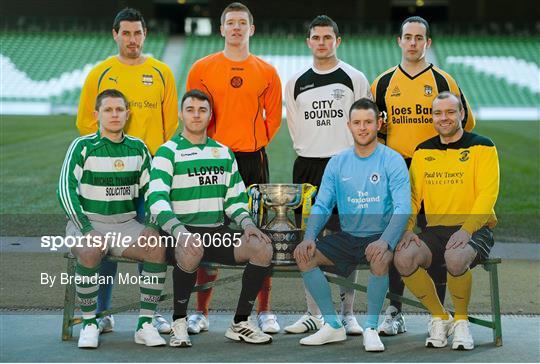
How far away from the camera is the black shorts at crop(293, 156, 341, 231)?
631cm

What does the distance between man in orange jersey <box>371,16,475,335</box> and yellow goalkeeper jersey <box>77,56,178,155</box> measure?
145 cm

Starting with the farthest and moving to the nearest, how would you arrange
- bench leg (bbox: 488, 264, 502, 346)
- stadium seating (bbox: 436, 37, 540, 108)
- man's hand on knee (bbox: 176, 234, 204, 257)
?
stadium seating (bbox: 436, 37, 540, 108) → bench leg (bbox: 488, 264, 502, 346) → man's hand on knee (bbox: 176, 234, 204, 257)

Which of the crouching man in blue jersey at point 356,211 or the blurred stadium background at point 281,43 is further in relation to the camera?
the blurred stadium background at point 281,43

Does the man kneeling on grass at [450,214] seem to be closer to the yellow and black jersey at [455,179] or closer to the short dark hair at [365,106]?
the yellow and black jersey at [455,179]

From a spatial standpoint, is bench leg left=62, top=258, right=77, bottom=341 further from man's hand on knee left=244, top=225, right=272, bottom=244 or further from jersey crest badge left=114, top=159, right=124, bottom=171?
man's hand on knee left=244, top=225, right=272, bottom=244

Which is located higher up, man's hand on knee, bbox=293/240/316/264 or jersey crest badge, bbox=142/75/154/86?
jersey crest badge, bbox=142/75/154/86

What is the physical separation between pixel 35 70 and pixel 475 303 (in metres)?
35.5

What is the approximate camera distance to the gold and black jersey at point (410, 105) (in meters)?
6.31

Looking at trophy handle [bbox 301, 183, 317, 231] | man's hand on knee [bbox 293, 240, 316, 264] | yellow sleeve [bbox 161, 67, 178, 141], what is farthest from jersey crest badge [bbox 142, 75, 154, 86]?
man's hand on knee [bbox 293, 240, 316, 264]

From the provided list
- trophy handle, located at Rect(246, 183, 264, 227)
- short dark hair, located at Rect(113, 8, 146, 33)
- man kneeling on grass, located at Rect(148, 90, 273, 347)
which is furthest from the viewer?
short dark hair, located at Rect(113, 8, 146, 33)

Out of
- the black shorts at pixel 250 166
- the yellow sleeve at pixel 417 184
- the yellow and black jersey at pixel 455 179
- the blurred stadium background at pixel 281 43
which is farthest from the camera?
the blurred stadium background at pixel 281 43

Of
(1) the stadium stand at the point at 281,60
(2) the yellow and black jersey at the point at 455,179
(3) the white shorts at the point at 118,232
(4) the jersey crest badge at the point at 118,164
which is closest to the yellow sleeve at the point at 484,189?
(2) the yellow and black jersey at the point at 455,179

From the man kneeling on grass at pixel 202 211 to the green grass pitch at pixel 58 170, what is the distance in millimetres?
4894

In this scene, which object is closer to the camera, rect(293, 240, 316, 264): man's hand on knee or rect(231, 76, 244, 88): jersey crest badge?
rect(293, 240, 316, 264): man's hand on knee
